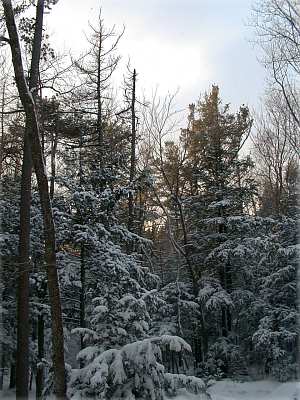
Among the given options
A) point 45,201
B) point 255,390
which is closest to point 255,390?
point 255,390

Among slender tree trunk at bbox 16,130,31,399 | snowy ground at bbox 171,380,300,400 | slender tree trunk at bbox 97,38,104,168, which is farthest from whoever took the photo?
snowy ground at bbox 171,380,300,400

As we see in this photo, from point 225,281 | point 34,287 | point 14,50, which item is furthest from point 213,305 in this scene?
point 14,50

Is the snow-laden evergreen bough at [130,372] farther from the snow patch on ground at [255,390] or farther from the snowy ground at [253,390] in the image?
the snow patch on ground at [255,390]

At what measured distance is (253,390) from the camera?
1498 centimetres

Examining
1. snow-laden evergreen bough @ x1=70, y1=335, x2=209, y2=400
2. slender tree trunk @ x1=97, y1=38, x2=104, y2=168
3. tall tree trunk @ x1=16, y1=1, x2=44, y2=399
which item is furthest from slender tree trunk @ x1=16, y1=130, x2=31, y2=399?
snow-laden evergreen bough @ x1=70, y1=335, x2=209, y2=400

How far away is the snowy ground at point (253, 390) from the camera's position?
44.7ft

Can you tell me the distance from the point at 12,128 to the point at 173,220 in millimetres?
9362

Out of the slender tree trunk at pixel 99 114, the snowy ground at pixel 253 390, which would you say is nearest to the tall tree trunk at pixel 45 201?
the slender tree trunk at pixel 99 114

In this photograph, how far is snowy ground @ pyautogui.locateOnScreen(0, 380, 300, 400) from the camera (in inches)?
537

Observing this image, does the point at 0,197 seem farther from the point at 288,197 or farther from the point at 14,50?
the point at 288,197

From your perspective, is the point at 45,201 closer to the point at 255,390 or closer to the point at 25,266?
the point at 25,266

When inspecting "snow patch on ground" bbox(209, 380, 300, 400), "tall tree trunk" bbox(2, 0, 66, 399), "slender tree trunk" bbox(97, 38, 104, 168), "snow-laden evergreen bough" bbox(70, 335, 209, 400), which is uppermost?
"slender tree trunk" bbox(97, 38, 104, 168)

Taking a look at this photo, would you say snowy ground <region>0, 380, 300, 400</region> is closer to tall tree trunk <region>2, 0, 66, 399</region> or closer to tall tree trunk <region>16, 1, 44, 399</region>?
tall tree trunk <region>16, 1, 44, 399</region>

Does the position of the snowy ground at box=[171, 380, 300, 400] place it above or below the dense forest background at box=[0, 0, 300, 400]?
below
